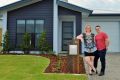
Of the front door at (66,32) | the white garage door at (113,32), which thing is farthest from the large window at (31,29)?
the white garage door at (113,32)

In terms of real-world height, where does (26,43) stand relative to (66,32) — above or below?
below

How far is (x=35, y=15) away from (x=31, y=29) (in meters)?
0.99

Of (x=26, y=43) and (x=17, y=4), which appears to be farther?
(x=17, y=4)

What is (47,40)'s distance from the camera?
918 inches

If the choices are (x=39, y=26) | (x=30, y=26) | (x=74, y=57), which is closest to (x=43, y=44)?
(x=39, y=26)

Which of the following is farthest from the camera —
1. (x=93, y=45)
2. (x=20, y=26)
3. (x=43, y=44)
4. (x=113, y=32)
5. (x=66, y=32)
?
(x=113, y=32)

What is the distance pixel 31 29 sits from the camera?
77.8 ft

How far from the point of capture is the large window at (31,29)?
23.5 m

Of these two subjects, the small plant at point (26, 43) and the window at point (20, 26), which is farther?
the window at point (20, 26)

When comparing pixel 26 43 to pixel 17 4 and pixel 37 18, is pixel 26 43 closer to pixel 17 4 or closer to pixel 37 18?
pixel 37 18

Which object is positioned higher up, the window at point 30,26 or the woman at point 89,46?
the window at point 30,26

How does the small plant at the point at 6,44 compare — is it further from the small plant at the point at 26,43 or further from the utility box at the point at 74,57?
the utility box at the point at 74,57

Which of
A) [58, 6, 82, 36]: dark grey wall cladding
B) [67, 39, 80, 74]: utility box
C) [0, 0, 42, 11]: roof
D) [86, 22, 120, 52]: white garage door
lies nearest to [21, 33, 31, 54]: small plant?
[0, 0, 42, 11]: roof

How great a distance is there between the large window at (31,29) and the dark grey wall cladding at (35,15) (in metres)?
0.28
